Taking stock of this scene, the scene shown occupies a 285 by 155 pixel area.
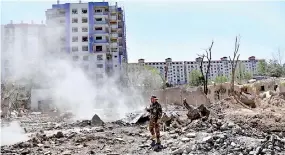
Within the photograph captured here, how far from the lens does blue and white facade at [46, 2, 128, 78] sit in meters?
57.9

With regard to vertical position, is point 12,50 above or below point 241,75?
above

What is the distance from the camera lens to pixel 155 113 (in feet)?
30.9

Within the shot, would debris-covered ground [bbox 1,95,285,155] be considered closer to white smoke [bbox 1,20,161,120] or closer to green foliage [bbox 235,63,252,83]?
white smoke [bbox 1,20,161,120]

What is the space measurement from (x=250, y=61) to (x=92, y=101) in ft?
369

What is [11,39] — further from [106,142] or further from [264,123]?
[264,123]

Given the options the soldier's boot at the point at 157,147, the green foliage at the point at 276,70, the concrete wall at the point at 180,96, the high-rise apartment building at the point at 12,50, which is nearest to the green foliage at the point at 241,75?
the green foliage at the point at 276,70

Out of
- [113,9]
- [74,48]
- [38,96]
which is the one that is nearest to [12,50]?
[38,96]

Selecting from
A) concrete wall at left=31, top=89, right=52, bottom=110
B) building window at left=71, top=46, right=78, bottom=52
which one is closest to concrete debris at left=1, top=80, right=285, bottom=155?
concrete wall at left=31, top=89, right=52, bottom=110

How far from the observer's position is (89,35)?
58594 mm

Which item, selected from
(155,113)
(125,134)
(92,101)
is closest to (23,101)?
(92,101)

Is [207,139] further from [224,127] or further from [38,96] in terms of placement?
[38,96]

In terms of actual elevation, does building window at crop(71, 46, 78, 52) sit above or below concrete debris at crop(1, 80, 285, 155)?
above

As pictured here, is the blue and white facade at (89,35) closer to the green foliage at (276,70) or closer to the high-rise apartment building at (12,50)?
the green foliage at (276,70)

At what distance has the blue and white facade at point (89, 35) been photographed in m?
57.9
